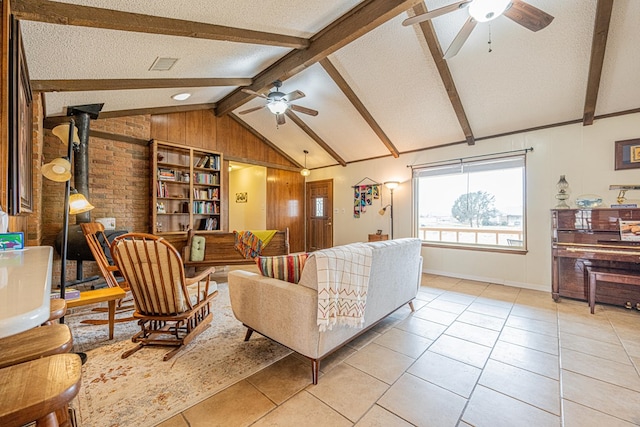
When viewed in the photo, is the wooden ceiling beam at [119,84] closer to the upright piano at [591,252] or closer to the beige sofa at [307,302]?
the beige sofa at [307,302]

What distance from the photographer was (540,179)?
4035 millimetres

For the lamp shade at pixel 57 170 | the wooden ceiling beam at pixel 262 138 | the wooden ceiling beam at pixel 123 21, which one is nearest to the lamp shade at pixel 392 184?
the wooden ceiling beam at pixel 262 138

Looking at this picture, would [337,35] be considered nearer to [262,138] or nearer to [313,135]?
[313,135]

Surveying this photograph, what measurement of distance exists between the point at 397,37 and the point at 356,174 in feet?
11.5

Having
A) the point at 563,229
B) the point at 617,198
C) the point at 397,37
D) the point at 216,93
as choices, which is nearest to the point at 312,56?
the point at 397,37

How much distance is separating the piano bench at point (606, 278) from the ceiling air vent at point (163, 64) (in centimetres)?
536

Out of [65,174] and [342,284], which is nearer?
[342,284]

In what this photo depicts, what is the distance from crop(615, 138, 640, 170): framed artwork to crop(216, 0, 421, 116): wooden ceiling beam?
11.2ft

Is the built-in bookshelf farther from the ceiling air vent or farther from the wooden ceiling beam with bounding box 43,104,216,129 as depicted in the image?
the ceiling air vent

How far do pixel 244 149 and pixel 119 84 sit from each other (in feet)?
9.61

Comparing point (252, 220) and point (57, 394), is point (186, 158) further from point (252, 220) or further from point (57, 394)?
point (57, 394)

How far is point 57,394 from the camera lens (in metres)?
0.63

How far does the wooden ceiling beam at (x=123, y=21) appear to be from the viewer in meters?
1.91

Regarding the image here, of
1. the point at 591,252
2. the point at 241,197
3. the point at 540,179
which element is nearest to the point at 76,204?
the point at 241,197
